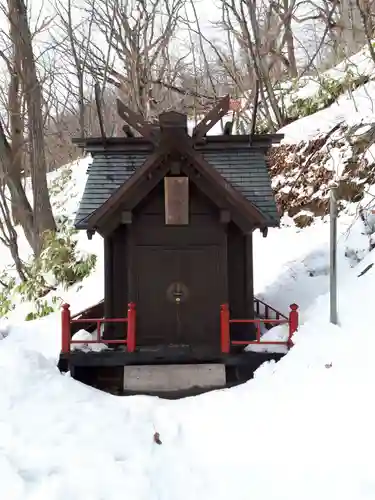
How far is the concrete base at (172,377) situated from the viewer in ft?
23.9

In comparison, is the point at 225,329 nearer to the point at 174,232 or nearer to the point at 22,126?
the point at 174,232

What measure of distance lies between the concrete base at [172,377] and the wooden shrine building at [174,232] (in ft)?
0.52

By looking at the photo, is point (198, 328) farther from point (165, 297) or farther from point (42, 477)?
point (42, 477)

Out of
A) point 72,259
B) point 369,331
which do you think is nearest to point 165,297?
point 369,331

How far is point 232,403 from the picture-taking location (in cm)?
656

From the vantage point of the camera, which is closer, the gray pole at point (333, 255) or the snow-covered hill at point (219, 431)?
the snow-covered hill at point (219, 431)

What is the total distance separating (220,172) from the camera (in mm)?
8297

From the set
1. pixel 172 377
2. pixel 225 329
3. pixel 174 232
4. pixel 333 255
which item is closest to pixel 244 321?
pixel 225 329

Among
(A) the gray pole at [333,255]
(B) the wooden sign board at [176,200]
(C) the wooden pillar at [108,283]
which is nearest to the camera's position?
(A) the gray pole at [333,255]

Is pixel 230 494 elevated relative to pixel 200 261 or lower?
lower

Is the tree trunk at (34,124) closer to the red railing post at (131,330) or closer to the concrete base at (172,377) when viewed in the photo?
the red railing post at (131,330)

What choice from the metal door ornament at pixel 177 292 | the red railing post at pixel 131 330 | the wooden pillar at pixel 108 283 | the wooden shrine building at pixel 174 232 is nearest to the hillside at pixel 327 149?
the wooden shrine building at pixel 174 232

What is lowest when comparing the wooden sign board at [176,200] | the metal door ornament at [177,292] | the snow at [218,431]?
the snow at [218,431]

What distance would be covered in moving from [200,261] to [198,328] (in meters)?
1.10
